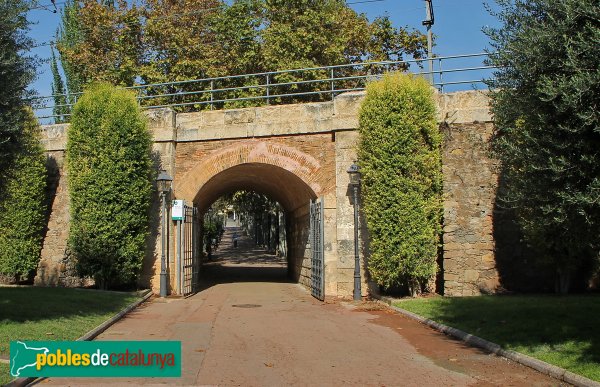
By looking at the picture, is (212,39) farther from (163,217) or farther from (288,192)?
(163,217)

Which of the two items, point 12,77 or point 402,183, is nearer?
point 12,77

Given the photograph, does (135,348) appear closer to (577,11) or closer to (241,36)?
(577,11)

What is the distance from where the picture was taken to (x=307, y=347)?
8555 millimetres

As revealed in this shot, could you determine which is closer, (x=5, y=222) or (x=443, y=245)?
(x=443, y=245)

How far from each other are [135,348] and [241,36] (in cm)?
2020

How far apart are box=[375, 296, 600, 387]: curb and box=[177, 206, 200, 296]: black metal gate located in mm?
6917

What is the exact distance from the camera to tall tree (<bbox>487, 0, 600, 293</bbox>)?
20.6 feet

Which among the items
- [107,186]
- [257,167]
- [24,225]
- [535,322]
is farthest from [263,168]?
[535,322]

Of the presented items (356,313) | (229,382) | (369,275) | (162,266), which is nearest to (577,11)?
(229,382)

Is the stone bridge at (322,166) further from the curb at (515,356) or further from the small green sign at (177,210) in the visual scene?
the curb at (515,356)

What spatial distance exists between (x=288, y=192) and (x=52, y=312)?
9.84 m

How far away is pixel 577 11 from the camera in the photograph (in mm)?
6332

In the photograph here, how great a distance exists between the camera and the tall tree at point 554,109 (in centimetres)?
628
